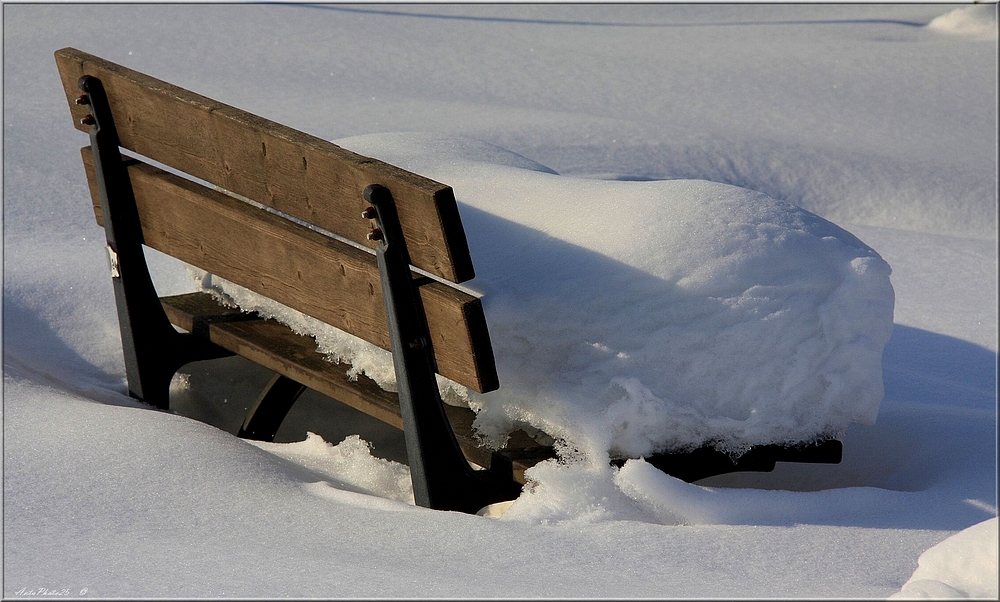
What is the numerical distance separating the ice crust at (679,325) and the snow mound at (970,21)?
8.26 metres

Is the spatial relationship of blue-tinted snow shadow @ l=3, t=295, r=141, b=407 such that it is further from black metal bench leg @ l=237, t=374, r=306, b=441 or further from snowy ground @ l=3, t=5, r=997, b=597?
black metal bench leg @ l=237, t=374, r=306, b=441

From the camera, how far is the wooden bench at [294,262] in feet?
7.42

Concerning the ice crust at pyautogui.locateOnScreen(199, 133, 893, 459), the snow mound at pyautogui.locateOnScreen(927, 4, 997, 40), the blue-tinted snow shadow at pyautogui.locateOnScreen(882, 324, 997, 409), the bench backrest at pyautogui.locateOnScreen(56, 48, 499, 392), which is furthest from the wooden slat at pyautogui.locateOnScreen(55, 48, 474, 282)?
the snow mound at pyautogui.locateOnScreen(927, 4, 997, 40)

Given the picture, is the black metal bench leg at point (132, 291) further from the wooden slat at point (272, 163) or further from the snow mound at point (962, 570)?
the snow mound at point (962, 570)

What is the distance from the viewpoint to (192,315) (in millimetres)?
3229

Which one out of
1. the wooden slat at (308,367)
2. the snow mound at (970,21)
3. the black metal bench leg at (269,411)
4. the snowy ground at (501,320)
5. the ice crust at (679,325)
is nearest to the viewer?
the snowy ground at (501,320)

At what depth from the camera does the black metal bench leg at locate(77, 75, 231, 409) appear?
3064 millimetres

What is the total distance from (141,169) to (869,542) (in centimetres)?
229

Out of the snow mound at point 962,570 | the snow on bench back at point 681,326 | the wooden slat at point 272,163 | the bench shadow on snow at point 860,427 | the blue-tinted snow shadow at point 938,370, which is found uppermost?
the wooden slat at point 272,163

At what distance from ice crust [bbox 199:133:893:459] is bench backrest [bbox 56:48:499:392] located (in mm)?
198

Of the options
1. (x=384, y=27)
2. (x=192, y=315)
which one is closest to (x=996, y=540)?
(x=192, y=315)

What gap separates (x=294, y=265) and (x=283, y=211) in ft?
0.50

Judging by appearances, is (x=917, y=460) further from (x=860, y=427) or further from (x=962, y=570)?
(x=962, y=570)

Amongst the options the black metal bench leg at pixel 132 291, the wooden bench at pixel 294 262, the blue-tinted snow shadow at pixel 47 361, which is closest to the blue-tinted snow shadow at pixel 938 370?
the wooden bench at pixel 294 262
